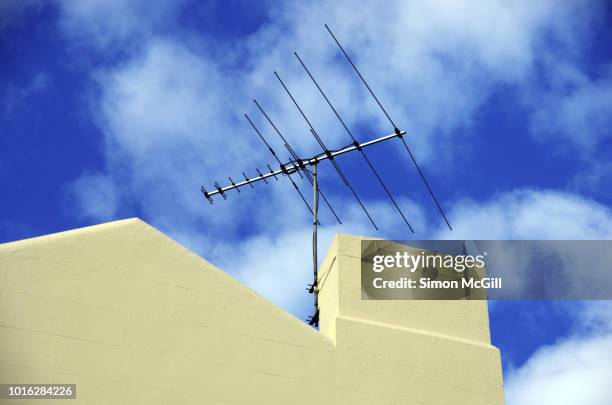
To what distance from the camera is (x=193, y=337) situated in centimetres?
1016

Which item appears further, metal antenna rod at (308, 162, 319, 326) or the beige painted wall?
metal antenna rod at (308, 162, 319, 326)

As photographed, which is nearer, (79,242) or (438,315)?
(79,242)

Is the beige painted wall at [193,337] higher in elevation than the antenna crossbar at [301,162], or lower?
lower

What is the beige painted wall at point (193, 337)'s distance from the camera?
373 inches

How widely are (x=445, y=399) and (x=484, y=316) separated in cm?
155

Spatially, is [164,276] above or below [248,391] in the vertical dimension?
above

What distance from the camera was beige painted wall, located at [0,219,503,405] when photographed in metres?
9.48

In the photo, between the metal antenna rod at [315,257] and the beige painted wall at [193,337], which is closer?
the beige painted wall at [193,337]

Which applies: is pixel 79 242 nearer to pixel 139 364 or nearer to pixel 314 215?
pixel 139 364

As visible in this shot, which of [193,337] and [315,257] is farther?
[315,257]

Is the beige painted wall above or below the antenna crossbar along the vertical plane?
below

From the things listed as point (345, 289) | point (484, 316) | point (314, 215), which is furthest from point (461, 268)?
point (314, 215)

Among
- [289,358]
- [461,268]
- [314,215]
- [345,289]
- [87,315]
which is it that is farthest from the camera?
[314,215]

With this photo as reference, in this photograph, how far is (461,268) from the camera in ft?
40.3
